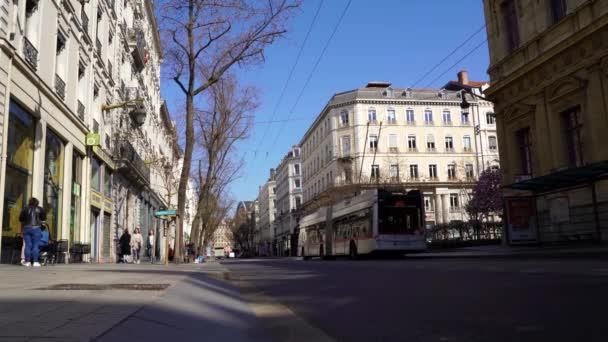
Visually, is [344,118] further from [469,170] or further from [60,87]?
[60,87]

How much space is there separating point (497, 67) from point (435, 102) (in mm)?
43790

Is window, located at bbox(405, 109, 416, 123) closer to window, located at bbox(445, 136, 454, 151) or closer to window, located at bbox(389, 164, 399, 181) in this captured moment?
window, located at bbox(445, 136, 454, 151)

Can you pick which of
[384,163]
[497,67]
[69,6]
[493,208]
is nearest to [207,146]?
[69,6]

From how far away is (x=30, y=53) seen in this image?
15930mm

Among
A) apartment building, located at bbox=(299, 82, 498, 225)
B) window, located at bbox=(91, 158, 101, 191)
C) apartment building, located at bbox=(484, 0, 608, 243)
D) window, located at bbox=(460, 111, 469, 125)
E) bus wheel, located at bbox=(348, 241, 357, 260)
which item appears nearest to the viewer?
apartment building, located at bbox=(484, 0, 608, 243)

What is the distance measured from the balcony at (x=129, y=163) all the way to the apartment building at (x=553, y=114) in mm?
19505

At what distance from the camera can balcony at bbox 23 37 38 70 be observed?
15.5 meters

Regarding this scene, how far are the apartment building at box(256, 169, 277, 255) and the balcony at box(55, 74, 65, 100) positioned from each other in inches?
4232

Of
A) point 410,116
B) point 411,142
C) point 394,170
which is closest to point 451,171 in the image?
point 411,142

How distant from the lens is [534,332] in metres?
3.93

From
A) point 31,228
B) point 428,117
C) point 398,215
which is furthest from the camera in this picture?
point 428,117

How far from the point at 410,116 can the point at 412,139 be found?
3.20m

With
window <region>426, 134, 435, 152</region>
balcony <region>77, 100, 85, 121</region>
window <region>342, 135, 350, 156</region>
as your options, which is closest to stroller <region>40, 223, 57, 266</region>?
balcony <region>77, 100, 85, 121</region>

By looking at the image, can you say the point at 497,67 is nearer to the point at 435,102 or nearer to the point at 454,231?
the point at 454,231
